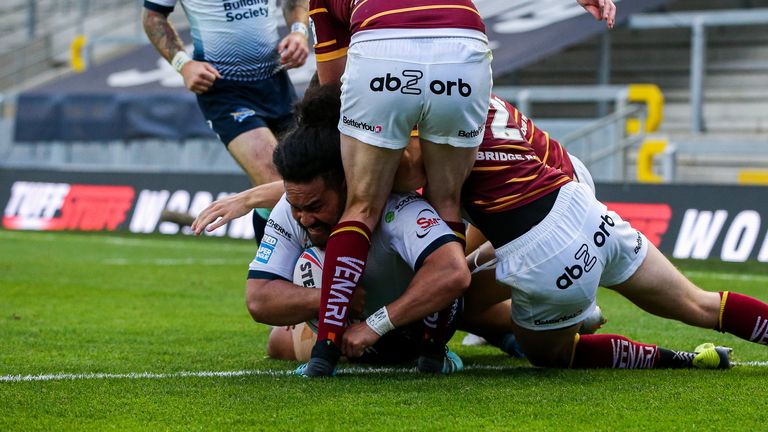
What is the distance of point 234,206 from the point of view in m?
4.81

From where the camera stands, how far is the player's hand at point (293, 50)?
6477mm

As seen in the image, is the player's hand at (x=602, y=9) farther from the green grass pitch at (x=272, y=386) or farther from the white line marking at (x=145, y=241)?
the white line marking at (x=145, y=241)

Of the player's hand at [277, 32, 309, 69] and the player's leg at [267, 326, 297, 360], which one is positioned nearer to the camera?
the player's leg at [267, 326, 297, 360]

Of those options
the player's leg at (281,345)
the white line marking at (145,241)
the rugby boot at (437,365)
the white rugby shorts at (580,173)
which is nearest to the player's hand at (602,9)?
the white rugby shorts at (580,173)

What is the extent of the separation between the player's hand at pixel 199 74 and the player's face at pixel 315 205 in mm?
2071

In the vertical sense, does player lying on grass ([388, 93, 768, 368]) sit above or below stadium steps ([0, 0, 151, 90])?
above

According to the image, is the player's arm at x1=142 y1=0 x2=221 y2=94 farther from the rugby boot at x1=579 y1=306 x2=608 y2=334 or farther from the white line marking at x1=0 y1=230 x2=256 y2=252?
the white line marking at x1=0 y1=230 x2=256 y2=252

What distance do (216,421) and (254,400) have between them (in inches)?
14.0

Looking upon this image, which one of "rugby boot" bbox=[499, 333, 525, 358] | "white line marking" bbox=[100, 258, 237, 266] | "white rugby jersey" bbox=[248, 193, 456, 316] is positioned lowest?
"white line marking" bbox=[100, 258, 237, 266]

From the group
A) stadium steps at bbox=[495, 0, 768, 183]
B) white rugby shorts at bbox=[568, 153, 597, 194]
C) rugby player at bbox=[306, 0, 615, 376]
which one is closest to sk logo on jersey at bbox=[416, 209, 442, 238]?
rugby player at bbox=[306, 0, 615, 376]

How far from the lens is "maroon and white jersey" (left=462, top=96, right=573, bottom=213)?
4.54m

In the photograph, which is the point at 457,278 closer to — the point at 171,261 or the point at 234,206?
the point at 234,206

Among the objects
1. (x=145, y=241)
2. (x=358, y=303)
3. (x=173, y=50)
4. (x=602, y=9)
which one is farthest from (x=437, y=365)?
(x=145, y=241)

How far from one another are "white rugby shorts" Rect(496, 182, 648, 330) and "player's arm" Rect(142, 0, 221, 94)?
8.25 feet
